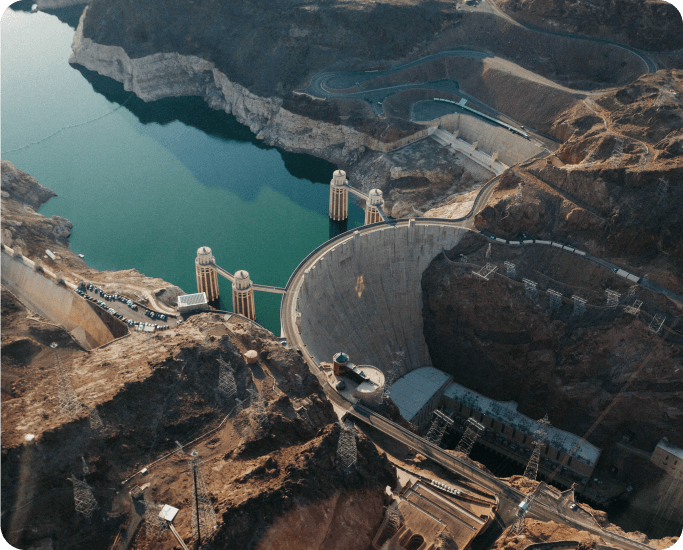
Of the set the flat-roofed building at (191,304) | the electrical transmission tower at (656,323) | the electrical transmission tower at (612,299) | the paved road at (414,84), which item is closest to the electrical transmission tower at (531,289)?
the electrical transmission tower at (612,299)

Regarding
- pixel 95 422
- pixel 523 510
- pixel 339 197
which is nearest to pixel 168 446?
pixel 95 422

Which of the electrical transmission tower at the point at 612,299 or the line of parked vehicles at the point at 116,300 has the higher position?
the electrical transmission tower at the point at 612,299

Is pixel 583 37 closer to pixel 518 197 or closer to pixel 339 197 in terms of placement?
pixel 518 197

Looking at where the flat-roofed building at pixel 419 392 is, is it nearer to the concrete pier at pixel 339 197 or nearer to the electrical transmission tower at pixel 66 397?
the concrete pier at pixel 339 197

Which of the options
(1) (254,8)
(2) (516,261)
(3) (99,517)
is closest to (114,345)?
(3) (99,517)

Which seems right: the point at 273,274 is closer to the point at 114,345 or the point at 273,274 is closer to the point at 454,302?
the point at 454,302

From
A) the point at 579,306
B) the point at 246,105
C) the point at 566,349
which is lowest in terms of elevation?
the point at 566,349

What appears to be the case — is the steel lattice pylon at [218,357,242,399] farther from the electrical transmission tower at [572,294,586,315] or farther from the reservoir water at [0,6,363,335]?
the electrical transmission tower at [572,294,586,315]
